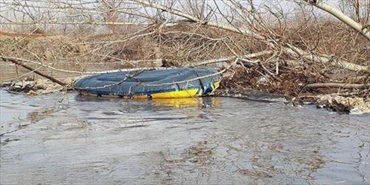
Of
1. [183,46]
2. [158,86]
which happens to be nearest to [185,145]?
[183,46]

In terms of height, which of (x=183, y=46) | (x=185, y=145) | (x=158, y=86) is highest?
(x=183, y=46)

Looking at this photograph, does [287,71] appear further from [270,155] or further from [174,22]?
[174,22]

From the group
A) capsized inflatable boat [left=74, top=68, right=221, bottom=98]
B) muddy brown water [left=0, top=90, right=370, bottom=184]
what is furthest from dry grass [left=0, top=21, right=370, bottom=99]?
capsized inflatable boat [left=74, top=68, right=221, bottom=98]

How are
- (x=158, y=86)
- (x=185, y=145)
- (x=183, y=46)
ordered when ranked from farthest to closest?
(x=158, y=86), (x=185, y=145), (x=183, y=46)

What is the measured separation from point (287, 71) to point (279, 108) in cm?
466

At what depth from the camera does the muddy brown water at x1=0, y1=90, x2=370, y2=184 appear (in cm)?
668

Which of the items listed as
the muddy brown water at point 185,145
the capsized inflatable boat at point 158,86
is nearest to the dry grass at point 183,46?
the muddy brown water at point 185,145

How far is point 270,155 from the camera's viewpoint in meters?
7.70

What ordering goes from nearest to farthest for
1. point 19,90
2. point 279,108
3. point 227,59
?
1. point 227,59
2. point 279,108
3. point 19,90

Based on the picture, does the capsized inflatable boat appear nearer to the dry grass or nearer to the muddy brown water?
the muddy brown water

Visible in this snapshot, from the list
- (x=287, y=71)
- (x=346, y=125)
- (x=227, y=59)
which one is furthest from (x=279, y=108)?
(x=227, y=59)

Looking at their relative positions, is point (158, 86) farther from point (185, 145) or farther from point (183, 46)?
point (183, 46)

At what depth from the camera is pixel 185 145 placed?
8.55 metres

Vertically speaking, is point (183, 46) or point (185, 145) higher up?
point (183, 46)
